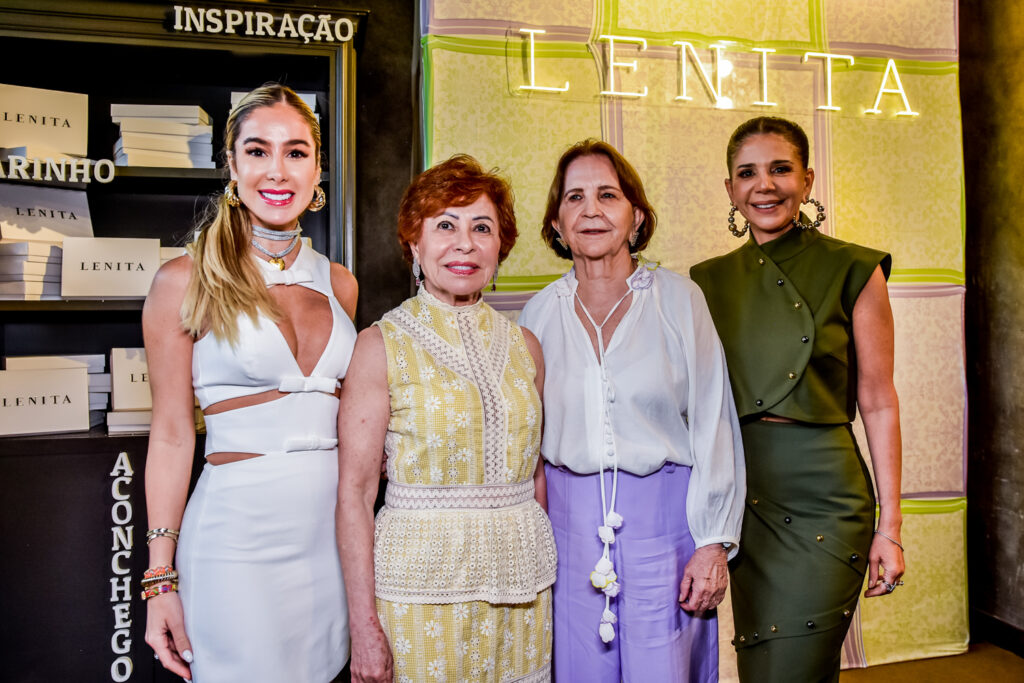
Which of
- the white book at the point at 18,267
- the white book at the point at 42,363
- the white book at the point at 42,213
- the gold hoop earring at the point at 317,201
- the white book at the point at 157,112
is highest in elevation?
the white book at the point at 157,112

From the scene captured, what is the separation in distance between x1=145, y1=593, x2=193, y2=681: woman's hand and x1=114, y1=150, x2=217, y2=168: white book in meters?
1.56

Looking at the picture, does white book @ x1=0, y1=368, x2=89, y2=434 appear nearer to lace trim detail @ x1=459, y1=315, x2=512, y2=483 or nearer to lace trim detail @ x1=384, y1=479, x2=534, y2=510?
lace trim detail @ x1=384, y1=479, x2=534, y2=510

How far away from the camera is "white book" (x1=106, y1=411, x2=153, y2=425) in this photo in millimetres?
2521

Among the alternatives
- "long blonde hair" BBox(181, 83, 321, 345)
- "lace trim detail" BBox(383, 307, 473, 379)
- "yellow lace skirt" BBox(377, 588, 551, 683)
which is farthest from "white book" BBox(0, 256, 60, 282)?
"yellow lace skirt" BBox(377, 588, 551, 683)

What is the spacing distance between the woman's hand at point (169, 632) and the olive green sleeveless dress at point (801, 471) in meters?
1.49

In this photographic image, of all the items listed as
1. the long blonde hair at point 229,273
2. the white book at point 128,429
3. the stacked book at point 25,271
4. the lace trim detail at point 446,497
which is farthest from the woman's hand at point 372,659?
the stacked book at point 25,271

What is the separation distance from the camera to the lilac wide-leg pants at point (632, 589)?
5.95ft

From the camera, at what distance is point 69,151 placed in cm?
258

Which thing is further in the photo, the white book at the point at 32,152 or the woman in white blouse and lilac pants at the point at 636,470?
the white book at the point at 32,152

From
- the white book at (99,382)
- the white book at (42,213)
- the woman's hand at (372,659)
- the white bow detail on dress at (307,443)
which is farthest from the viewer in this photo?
the white book at (99,382)

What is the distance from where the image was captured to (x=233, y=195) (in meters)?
1.75

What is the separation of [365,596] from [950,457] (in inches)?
111

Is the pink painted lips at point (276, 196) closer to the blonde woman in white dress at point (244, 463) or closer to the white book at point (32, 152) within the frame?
the blonde woman in white dress at point (244, 463)

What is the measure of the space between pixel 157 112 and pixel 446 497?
71.5 inches
